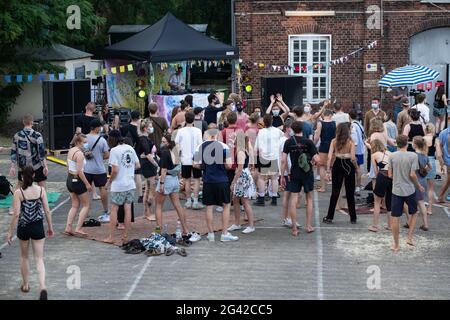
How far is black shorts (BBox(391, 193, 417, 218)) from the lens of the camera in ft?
A: 40.0

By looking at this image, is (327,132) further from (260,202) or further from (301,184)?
A: (301,184)

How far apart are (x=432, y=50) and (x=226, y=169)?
52.3 ft

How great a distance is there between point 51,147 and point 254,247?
378 inches

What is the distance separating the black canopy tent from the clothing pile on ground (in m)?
11.1

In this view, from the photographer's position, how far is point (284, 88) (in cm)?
2202

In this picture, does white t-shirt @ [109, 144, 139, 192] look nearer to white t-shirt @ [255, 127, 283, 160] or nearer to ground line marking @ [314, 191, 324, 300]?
white t-shirt @ [255, 127, 283, 160]

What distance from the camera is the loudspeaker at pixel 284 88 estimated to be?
71.6ft

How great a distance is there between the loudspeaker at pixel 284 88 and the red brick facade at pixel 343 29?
15.8ft

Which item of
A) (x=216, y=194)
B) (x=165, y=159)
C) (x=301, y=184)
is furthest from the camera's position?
(x=301, y=184)

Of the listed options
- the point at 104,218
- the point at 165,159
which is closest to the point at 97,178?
the point at 104,218

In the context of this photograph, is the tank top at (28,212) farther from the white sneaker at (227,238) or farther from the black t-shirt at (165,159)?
the white sneaker at (227,238)

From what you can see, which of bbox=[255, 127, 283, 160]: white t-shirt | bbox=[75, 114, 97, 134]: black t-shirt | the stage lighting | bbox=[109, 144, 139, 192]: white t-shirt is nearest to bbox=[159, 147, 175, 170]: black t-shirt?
bbox=[109, 144, 139, 192]: white t-shirt

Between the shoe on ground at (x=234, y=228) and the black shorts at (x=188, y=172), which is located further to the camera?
the black shorts at (x=188, y=172)

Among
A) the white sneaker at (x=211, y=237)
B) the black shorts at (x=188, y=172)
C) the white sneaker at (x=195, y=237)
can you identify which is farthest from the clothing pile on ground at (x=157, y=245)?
the black shorts at (x=188, y=172)
